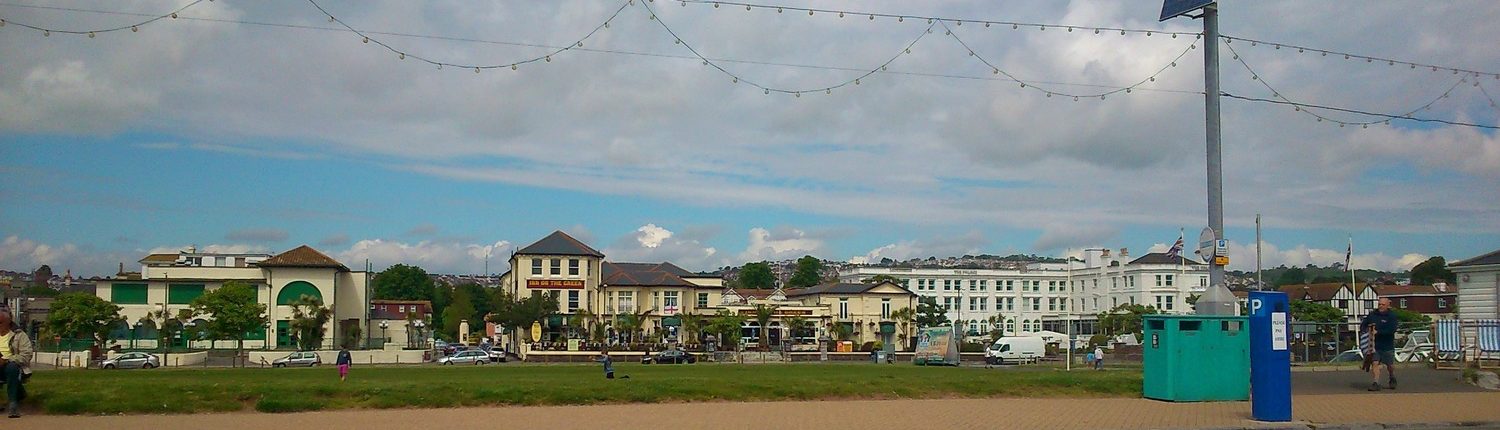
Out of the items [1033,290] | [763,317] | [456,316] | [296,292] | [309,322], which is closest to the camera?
[309,322]

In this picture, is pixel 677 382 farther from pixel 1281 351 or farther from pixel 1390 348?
pixel 1390 348

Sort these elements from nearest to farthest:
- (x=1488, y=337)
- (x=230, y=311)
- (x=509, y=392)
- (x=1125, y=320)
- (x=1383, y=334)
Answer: (x=509, y=392) → (x=1383, y=334) → (x=1488, y=337) → (x=230, y=311) → (x=1125, y=320)

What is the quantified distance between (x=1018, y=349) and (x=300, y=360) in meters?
38.2

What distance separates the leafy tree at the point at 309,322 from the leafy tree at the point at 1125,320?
5711 cm

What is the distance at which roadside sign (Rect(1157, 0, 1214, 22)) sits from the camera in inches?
835

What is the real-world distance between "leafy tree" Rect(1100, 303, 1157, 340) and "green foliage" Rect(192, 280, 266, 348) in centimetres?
6072

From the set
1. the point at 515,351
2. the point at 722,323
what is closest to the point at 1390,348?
the point at 722,323

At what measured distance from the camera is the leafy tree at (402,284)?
150m

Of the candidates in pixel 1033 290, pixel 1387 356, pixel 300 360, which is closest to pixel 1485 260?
Answer: pixel 1387 356

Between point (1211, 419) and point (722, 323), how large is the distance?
65.3 m

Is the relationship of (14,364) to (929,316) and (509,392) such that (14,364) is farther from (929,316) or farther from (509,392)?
(929,316)

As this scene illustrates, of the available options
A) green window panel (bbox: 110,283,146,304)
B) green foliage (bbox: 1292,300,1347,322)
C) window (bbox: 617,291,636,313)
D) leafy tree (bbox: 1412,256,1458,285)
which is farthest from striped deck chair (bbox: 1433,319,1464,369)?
leafy tree (bbox: 1412,256,1458,285)

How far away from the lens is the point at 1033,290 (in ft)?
396

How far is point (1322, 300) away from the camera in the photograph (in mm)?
108188
